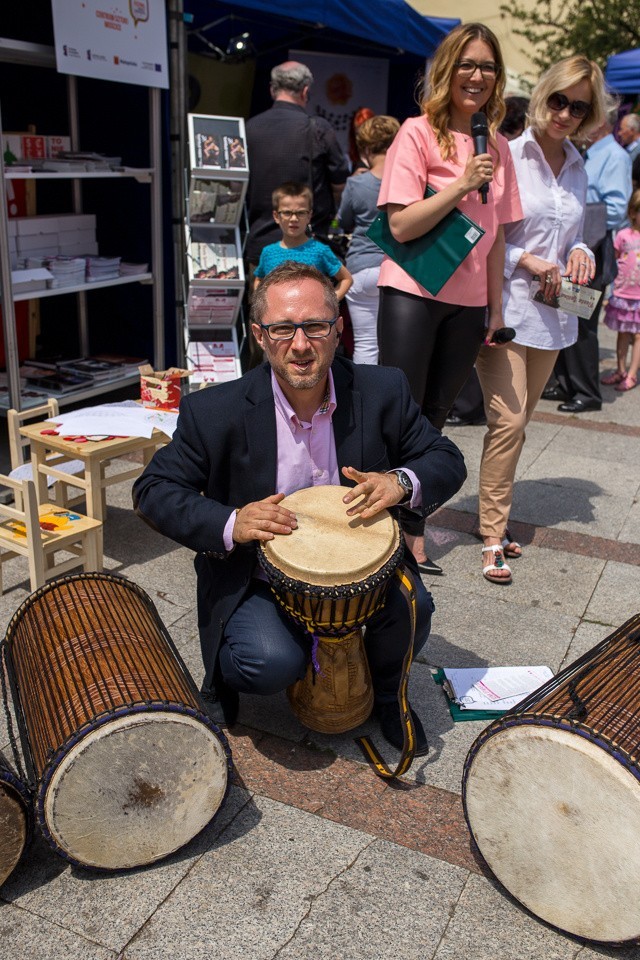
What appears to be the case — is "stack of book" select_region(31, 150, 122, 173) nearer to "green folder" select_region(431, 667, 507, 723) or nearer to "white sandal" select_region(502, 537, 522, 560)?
"white sandal" select_region(502, 537, 522, 560)

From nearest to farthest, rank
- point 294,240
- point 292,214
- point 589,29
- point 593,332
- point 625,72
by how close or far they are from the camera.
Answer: point 292,214, point 294,240, point 593,332, point 625,72, point 589,29

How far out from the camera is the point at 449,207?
11.0 ft

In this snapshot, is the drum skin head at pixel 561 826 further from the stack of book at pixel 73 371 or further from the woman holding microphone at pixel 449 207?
the stack of book at pixel 73 371

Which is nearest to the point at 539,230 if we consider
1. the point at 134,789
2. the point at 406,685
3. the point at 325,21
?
the point at 406,685

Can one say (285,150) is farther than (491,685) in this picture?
Yes

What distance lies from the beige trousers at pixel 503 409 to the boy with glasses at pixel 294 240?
A: 5.19ft

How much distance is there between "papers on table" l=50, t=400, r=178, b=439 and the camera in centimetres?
377

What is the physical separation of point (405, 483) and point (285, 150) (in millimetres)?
4139

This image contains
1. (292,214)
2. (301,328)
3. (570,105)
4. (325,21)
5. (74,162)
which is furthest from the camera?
(325,21)

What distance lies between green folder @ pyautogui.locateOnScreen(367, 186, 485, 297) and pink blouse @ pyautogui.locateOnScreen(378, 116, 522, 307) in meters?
0.04

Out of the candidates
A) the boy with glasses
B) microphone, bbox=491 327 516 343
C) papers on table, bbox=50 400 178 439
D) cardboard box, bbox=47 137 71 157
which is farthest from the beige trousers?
cardboard box, bbox=47 137 71 157

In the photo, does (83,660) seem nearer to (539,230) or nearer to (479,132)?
(479,132)

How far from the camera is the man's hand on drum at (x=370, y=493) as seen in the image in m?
2.46

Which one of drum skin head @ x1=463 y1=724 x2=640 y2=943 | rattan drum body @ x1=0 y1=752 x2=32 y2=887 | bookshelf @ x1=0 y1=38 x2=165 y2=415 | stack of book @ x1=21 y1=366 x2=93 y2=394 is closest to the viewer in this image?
drum skin head @ x1=463 y1=724 x2=640 y2=943
